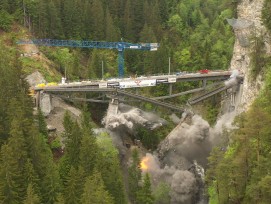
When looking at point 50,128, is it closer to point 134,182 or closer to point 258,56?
point 134,182

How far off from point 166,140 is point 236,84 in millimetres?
16693

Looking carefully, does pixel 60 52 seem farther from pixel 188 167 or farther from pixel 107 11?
pixel 188 167

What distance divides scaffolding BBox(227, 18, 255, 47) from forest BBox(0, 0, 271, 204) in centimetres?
610

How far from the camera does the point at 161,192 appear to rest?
6812 cm

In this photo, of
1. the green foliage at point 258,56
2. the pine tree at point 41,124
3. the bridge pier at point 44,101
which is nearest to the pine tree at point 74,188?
the pine tree at point 41,124

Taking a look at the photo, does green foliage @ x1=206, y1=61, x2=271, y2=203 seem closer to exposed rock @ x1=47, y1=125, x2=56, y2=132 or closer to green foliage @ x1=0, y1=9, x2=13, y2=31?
exposed rock @ x1=47, y1=125, x2=56, y2=132

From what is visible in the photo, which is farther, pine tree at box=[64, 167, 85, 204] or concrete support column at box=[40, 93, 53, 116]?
concrete support column at box=[40, 93, 53, 116]

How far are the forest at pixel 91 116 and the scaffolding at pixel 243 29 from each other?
610 cm

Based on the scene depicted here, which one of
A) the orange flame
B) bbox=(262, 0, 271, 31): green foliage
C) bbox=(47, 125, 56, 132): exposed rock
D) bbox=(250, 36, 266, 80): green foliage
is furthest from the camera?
bbox=(47, 125, 56, 132): exposed rock

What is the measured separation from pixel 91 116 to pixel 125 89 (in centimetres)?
844

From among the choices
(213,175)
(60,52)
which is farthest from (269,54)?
(60,52)

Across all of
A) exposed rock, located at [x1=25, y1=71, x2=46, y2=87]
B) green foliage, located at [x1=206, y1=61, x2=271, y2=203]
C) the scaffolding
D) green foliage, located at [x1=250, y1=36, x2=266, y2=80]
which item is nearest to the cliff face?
the scaffolding

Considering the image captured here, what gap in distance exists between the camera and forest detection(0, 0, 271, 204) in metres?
46.2

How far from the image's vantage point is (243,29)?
80.2 metres
